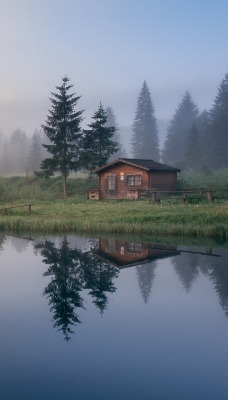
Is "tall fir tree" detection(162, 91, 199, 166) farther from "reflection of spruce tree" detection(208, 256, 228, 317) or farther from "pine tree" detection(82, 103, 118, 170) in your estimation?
"reflection of spruce tree" detection(208, 256, 228, 317)

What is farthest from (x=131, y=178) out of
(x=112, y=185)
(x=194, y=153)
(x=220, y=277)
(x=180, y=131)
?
(x=180, y=131)

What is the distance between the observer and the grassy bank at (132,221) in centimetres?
2338

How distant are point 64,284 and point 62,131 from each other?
1221 inches

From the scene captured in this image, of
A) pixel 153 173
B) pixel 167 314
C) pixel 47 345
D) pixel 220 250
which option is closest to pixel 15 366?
pixel 47 345

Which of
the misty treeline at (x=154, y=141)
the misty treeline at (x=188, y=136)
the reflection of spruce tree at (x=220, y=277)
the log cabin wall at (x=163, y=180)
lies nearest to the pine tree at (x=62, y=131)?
the misty treeline at (x=154, y=141)

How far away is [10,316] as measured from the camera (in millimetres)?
11969

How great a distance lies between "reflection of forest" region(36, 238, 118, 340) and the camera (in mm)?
12345

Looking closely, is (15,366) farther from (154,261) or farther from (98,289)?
(154,261)

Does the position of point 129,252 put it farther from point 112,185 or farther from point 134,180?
point 112,185

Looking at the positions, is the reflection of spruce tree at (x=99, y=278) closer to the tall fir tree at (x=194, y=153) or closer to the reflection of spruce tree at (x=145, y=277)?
the reflection of spruce tree at (x=145, y=277)

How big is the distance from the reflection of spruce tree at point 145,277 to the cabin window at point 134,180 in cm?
2273

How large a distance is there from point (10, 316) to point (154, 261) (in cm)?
838

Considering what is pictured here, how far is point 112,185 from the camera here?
4231 cm

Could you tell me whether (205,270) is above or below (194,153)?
below
